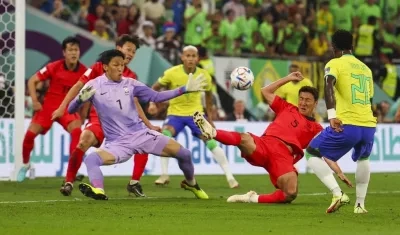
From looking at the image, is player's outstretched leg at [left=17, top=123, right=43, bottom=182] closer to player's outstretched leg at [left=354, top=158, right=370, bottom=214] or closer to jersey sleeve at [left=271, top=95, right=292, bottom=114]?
jersey sleeve at [left=271, top=95, right=292, bottom=114]

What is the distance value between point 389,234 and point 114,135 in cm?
534

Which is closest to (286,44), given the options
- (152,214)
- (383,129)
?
(383,129)

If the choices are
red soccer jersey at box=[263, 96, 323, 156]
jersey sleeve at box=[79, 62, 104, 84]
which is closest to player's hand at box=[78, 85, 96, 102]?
jersey sleeve at box=[79, 62, 104, 84]

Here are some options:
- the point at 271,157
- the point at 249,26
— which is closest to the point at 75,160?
the point at 271,157

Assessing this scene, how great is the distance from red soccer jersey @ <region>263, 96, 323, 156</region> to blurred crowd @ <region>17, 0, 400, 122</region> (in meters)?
9.89

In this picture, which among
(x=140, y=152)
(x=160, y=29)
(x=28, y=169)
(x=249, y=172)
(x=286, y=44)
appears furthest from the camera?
(x=286, y=44)

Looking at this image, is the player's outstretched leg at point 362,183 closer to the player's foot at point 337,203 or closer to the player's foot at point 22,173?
the player's foot at point 337,203

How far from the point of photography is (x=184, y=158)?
49.2 ft

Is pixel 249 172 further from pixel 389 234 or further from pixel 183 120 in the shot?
pixel 389 234

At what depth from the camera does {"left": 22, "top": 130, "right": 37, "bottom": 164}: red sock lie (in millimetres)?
19469

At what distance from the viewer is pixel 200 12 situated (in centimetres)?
2792

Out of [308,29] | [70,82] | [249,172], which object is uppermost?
[308,29]

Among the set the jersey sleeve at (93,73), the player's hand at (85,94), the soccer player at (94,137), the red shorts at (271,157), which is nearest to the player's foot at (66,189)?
the soccer player at (94,137)

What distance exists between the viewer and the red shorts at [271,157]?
14.4m
